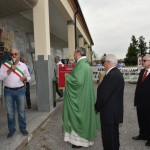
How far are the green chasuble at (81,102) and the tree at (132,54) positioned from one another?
200ft

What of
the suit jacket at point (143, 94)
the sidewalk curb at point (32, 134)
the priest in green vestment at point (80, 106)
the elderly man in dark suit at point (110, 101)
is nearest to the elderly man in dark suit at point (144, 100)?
the suit jacket at point (143, 94)

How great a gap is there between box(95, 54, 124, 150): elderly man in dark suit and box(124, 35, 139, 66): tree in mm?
61884

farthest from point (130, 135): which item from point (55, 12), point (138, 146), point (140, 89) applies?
point (55, 12)

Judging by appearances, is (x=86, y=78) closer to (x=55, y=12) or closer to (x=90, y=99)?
(x=90, y=99)

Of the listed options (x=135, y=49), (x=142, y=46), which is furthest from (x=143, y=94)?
(x=142, y=46)

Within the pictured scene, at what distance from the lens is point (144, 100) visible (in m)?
5.75

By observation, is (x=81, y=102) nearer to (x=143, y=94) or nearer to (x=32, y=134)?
(x=143, y=94)

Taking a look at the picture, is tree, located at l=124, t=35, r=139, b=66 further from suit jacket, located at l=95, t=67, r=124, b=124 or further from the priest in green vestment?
suit jacket, located at l=95, t=67, r=124, b=124

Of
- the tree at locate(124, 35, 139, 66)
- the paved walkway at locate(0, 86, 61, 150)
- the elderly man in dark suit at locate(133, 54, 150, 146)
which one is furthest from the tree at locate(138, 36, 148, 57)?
the elderly man in dark suit at locate(133, 54, 150, 146)

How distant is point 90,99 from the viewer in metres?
5.61

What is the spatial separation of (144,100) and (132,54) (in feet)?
231

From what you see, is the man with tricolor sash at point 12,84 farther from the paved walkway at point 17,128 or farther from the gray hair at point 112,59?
the gray hair at point 112,59

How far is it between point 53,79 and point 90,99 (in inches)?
155

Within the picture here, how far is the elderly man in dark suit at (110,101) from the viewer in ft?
13.9
